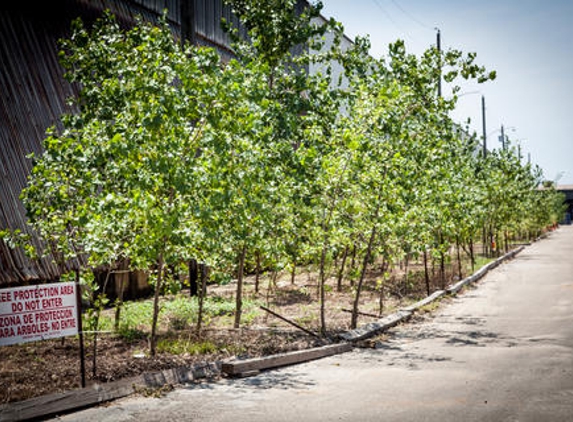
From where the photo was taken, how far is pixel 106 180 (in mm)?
9148

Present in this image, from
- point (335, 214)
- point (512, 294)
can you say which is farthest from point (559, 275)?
point (335, 214)

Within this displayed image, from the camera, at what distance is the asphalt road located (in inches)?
258

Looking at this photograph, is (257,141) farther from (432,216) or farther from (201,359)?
(432,216)

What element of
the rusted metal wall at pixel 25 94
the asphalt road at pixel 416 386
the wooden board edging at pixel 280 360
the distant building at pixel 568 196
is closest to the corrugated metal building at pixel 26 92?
the rusted metal wall at pixel 25 94

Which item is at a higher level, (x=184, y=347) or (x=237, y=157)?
(x=237, y=157)

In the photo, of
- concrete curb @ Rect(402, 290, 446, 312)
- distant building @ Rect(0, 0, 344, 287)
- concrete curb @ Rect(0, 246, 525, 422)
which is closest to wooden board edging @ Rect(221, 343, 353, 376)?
concrete curb @ Rect(0, 246, 525, 422)

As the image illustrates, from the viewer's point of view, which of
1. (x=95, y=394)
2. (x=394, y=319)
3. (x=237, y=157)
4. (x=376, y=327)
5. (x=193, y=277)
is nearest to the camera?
(x=95, y=394)

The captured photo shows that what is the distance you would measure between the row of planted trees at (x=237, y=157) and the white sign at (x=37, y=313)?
35.1 inches

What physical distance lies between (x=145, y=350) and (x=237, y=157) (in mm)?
3456

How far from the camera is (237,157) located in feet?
30.7

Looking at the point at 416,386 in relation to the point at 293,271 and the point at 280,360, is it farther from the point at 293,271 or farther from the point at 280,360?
the point at 293,271

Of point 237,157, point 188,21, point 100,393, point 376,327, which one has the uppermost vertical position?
point 188,21

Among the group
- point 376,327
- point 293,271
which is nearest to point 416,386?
point 376,327

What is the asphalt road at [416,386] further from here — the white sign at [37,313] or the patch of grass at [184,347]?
the patch of grass at [184,347]
